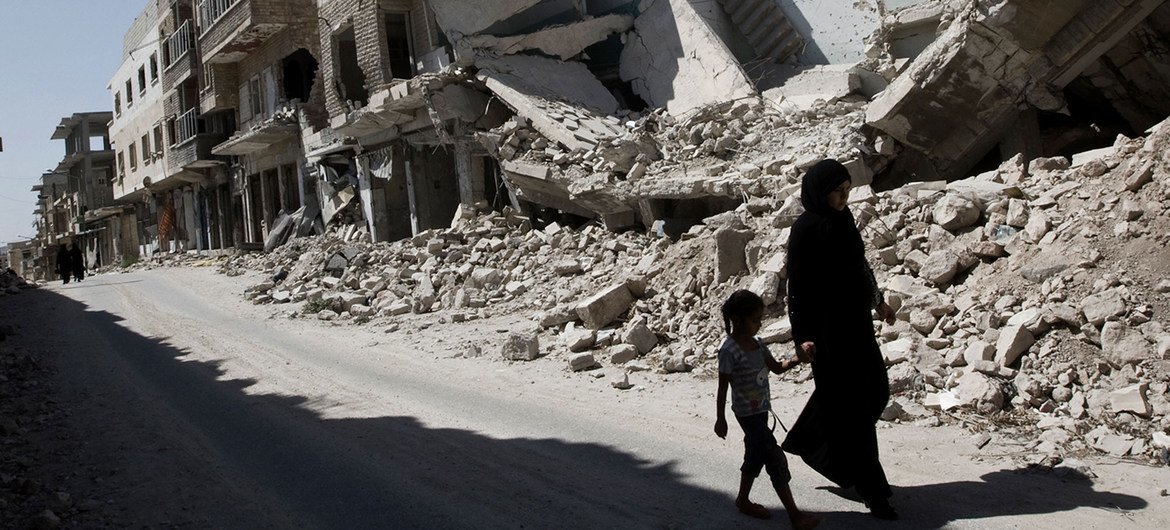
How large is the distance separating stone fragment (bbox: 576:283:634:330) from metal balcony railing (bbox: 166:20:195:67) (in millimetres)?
26589

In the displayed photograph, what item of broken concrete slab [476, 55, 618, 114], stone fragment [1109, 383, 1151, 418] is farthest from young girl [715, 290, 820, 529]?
broken concrete slab [476, 55, 618, 114]

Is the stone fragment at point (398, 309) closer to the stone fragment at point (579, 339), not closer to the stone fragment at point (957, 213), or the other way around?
the stone fragment at point (579, 339)

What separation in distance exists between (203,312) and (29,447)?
8.37 meters

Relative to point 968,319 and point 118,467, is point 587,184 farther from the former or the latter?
point 118,467

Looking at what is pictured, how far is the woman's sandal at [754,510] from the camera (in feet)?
11.9

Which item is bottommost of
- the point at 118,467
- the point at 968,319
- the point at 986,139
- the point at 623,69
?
the point at 118,467

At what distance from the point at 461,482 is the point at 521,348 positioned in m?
3.62

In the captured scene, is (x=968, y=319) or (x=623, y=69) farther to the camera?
(x=623, y=69)

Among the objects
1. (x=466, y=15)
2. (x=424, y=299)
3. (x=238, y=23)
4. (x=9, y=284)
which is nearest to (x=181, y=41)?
(x=238, y=23)

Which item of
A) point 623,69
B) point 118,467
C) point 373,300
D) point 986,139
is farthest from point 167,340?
point 986,139

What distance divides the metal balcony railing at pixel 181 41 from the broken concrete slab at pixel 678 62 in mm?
20711

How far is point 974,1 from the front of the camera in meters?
8.29

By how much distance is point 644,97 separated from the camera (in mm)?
15125

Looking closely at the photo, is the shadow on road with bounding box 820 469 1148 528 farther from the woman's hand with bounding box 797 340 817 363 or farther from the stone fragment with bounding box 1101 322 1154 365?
the stone fragment with bounding box 1101 322 1154 365
